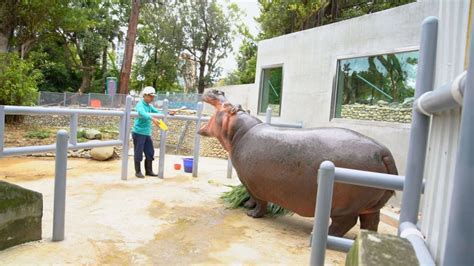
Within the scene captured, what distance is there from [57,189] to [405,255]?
2629 millimetres

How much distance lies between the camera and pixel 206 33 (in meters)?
29.9

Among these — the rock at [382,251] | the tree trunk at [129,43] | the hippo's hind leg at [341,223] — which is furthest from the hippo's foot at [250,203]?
the tree trunk at [129,43]

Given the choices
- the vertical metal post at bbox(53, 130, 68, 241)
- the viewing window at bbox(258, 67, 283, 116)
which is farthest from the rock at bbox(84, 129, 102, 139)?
the vertical metal post at bbox(53, 130, 68, 241)

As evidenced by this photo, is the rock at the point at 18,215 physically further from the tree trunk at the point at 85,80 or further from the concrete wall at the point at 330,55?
the tree trunk at the point at 85,80

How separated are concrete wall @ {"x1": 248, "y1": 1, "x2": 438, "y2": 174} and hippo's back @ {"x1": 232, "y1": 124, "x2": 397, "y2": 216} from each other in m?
2.54

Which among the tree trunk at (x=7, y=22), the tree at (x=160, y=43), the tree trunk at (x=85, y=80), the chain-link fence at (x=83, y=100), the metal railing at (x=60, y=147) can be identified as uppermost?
the tree at (x=160, y=43)

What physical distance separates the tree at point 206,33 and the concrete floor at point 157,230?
2562 centimetres

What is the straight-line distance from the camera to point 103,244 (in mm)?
2945

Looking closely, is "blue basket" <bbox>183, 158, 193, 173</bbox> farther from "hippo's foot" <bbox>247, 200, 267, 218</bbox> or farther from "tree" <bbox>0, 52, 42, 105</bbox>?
"tree" <bbox>0, 52, 42, 105</bbox>

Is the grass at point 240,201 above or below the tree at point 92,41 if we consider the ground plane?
below

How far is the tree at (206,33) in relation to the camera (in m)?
29.2

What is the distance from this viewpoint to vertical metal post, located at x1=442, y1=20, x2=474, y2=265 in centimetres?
69

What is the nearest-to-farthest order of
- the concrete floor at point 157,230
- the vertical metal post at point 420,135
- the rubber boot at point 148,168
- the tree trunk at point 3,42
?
the vertical metal post at point 420,135 < the concrete floor at point 157,230 < the rubber boot at point 148,168 < the tree trunk at point 3,42

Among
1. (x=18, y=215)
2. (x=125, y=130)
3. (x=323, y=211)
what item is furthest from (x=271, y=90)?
(x=323, y=211)
